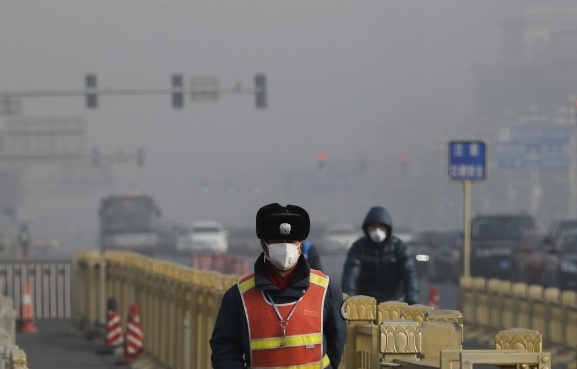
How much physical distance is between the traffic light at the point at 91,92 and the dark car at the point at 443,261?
13597 mm

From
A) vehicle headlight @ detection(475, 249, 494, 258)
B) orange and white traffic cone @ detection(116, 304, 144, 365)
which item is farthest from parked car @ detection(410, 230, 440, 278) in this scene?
orange and white traffic cone @ detection(116, 304, 144, 365)

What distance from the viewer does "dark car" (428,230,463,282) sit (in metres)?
44.7

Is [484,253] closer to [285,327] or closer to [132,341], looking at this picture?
[132,341]

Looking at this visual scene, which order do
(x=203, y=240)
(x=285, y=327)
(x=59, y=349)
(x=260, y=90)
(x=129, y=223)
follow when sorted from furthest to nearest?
(x=203, y=240) < (x=129, y=223) < (x=260, y=90) < (x=59, y=349) < (x=285, y=327)

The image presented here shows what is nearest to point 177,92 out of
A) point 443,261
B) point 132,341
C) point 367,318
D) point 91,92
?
point 91,92

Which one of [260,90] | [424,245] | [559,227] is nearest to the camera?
[559,227]

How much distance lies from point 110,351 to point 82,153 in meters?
99.0

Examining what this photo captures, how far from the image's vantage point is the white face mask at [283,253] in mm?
6551

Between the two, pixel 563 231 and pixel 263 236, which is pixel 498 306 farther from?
pixel 263 236

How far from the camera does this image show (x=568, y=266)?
3244 centimetres

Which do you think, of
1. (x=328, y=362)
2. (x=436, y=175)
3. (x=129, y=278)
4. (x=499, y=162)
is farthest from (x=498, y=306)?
(x=436, y=175)

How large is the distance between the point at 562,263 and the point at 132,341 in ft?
49.2

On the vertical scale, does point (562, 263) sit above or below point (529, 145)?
below

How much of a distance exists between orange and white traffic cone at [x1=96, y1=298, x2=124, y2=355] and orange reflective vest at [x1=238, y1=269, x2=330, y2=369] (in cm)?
1442
